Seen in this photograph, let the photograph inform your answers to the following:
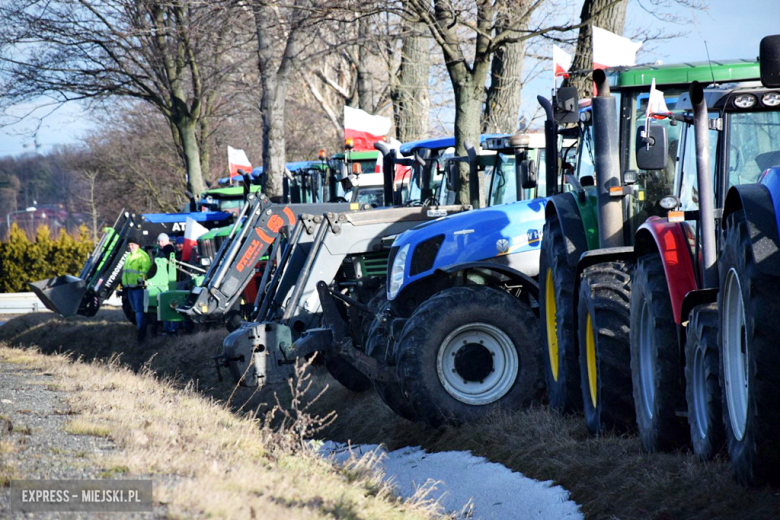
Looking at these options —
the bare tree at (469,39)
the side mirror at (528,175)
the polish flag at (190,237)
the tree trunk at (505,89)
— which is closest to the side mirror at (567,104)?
the side mirror at (528,175)

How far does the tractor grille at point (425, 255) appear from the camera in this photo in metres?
9.72

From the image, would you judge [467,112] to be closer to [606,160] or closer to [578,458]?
[606,160]

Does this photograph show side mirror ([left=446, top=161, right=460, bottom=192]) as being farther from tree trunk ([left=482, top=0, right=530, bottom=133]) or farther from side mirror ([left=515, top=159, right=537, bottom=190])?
tree trunk ([left=482, top=0, right=530, bottom=133])

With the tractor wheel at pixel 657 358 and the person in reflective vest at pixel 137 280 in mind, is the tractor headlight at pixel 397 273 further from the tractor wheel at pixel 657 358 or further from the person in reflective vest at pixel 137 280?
the person in reflective vest at pixel 137 280

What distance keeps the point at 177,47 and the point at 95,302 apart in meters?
8.71

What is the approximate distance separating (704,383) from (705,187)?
1027mm

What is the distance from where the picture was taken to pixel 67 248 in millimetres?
40875

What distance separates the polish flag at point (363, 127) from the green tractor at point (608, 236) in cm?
1098

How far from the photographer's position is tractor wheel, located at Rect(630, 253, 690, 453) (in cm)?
625

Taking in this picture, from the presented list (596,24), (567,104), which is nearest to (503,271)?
(567,104)

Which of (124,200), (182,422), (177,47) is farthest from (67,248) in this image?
(182,422)

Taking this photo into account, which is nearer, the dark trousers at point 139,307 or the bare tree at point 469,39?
the bare tree at point 469,39

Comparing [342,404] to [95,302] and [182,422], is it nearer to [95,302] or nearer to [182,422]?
[182,422]

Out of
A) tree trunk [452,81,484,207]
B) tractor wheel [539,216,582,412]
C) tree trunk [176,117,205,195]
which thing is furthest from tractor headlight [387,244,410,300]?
tree trunk [176,117,205,195]
